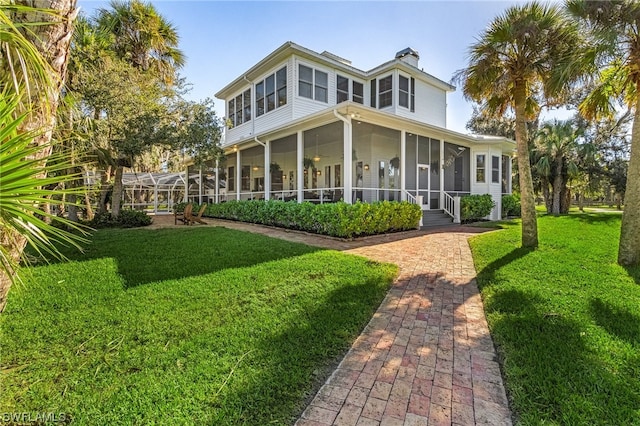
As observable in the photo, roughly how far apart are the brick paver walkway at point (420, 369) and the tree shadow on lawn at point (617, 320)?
1.29 meters

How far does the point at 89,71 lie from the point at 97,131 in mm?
1848

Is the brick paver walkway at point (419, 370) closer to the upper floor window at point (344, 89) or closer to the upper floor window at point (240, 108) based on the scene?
the upper floor window at point (344, 89)

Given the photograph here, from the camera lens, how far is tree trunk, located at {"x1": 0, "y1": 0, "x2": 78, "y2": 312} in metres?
2.46

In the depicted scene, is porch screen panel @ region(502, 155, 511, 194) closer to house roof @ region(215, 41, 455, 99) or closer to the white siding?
house roof @ region(215, 41, 455, 99)

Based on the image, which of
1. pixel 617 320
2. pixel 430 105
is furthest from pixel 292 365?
pixel 430 105

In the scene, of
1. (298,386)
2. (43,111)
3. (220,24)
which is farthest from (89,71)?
(298,386)

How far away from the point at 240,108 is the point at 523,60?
14804mm

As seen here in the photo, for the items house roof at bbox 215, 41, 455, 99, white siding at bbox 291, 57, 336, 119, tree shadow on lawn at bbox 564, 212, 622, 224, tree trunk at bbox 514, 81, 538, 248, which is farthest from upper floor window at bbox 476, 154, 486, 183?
tree trunk at bbox 514, 81, 538, 248

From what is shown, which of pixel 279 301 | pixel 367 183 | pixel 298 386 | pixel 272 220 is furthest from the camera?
pixel 367 183

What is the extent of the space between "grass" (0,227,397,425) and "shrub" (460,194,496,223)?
33.4ft

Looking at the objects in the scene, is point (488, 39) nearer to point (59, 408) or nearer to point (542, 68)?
point (542, 68)

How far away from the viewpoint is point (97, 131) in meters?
10.2

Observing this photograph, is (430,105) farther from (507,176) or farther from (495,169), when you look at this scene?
(507,176)

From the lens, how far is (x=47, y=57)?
263 cm
